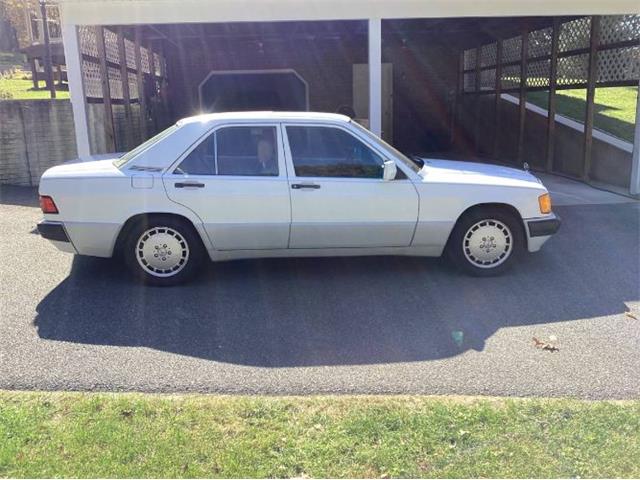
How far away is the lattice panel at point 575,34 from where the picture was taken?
1012 centimetres

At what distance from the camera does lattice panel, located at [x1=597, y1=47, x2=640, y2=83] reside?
898 centimetres

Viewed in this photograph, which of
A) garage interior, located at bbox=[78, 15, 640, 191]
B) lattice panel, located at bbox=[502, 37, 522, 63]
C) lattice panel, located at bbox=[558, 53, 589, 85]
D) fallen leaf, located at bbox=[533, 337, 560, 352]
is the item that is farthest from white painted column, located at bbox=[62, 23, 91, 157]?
lattice panel, located at bbox=[502, 37, 522, 63]

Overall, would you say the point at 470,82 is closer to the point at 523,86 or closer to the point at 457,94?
the point at 457,94

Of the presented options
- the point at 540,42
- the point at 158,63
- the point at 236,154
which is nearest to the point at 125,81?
the point at 158,63

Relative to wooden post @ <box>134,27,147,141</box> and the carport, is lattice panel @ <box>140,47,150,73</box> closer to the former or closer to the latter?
the carport

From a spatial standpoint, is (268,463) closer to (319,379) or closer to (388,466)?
(388,466)

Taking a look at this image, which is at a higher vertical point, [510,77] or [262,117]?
[510,77]

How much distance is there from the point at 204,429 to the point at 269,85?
13.9 metres

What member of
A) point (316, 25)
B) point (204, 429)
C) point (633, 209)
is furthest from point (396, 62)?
point (204, 429)

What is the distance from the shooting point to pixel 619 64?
9.39 meters

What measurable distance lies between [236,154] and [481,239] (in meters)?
2.42

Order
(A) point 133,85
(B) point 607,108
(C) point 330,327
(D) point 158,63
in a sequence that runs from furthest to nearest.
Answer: (B) point 607,108
(D) point 158,63
(A) point 133,85
(C) point 330,327

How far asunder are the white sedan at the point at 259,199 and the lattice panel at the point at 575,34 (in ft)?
21.2

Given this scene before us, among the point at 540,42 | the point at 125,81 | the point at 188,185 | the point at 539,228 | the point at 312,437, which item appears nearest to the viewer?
the point at 312,437
